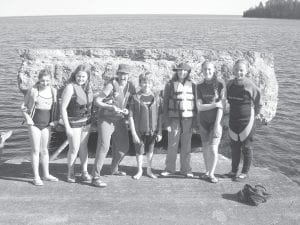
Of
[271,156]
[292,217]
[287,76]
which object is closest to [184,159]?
[292,217]

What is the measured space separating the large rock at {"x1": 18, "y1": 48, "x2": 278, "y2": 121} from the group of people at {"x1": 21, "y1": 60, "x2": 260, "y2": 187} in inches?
117

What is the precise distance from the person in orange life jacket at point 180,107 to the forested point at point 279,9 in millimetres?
129939

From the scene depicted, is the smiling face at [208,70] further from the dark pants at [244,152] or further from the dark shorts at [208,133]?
the dark pants at [244,152]

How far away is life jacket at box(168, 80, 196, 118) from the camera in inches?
238

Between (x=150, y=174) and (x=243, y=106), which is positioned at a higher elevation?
(x=243, y=106)

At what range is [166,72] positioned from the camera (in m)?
9.20

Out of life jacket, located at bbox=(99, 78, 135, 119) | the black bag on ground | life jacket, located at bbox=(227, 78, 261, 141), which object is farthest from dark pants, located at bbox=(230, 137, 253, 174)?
life jacket, located at bbox=(99, 78, 135, 119)

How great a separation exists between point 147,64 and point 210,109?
140 inches

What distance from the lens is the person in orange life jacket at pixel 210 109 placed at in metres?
5.96

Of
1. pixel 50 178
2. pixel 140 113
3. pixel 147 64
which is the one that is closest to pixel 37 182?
pixel 50 178

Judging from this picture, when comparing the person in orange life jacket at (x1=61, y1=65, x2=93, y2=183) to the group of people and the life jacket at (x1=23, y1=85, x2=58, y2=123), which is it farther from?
the life jacket at (x1=23, y1=85, x2=58, y2=123)

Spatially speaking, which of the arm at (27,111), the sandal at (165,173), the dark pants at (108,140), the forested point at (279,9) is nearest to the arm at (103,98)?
the dark pants at (108,140)

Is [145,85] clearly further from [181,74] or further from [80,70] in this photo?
[80,70]

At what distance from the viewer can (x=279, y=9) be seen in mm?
131375
